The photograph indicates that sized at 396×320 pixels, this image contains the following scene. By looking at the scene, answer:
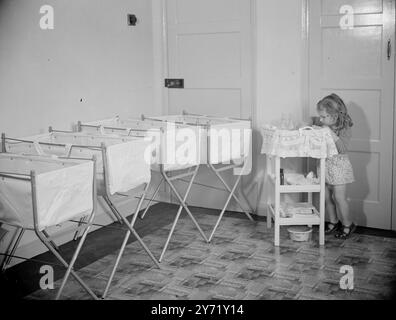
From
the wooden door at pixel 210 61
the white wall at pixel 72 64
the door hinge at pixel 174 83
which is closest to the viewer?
the white wall at pixel 72 64

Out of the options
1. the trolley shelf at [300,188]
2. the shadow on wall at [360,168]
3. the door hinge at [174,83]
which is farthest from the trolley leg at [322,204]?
the door hinge at [174,83]

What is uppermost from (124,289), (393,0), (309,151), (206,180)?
(393,0)

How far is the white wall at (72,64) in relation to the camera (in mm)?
3742

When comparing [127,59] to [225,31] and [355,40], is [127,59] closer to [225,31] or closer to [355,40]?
[225,31]

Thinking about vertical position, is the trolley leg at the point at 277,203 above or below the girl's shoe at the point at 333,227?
above

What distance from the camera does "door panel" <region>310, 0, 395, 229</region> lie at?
4230mm

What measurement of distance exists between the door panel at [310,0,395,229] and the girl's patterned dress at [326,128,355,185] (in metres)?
0.25

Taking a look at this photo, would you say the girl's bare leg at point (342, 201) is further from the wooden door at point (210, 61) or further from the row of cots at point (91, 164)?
the wooden door at point (210, 61)

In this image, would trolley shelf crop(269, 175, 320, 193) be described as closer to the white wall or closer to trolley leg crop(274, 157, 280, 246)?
trolley leg crop(274, 157, 280, 246)

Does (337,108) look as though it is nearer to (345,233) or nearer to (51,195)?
(345,233)

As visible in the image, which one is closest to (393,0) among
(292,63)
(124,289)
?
(292,63)

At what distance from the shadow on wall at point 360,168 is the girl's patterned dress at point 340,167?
22 cm

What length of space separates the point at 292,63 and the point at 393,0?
822mm

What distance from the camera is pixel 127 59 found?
15.6 ft
